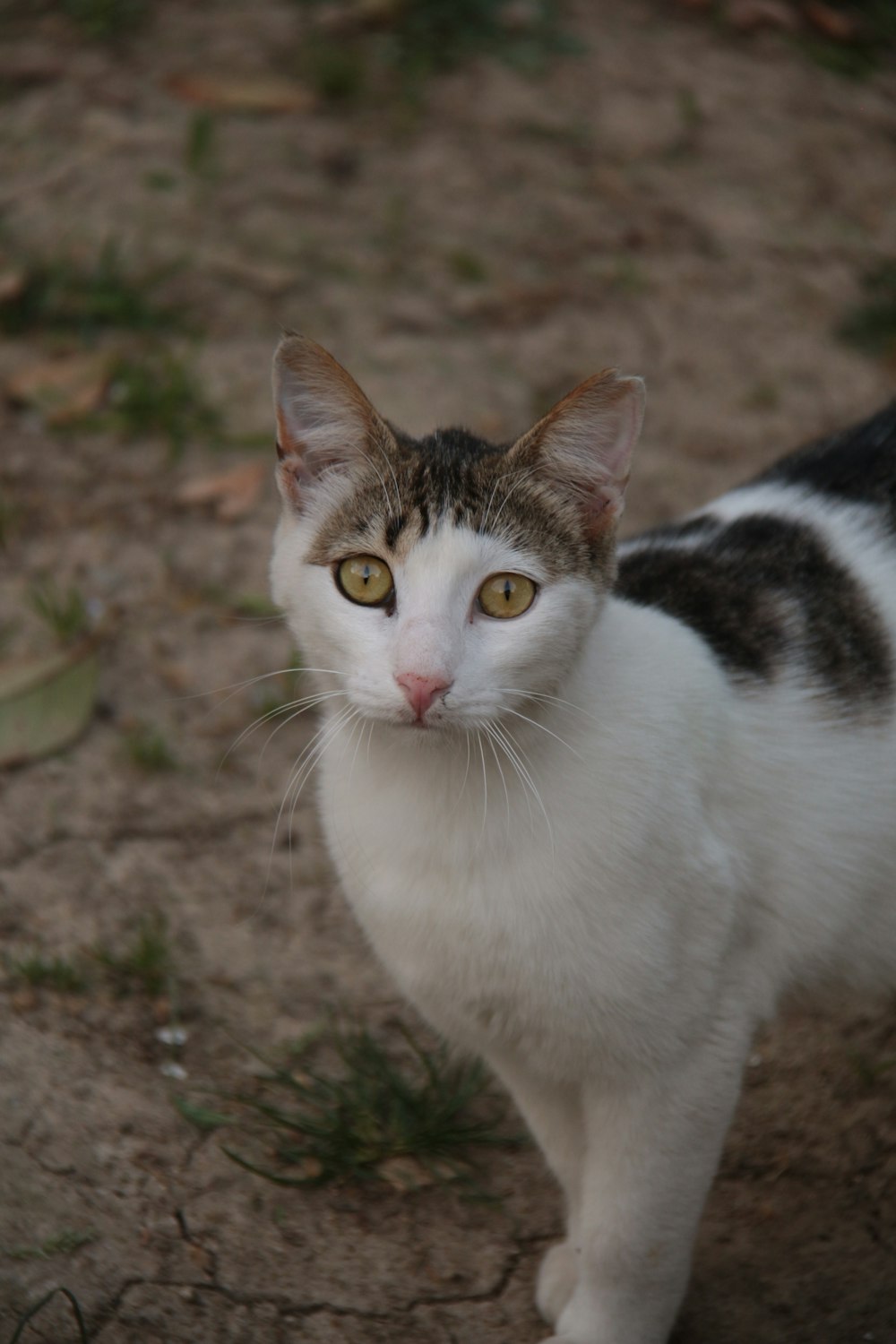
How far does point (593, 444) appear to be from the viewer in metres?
1.96

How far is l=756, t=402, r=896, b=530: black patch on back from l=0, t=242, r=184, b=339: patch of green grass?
2303mm

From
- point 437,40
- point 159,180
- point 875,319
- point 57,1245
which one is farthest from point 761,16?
point 57,1245

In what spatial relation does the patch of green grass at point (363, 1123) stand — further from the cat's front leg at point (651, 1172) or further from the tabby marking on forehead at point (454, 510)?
the tabby marking on forehead at point (454, 510)

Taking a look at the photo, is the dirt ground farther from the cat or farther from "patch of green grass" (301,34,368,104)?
the cat

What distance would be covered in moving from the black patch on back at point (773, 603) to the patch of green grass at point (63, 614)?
5.04ft

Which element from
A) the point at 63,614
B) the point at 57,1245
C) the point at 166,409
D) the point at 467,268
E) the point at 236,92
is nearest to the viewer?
the point at 57,1245

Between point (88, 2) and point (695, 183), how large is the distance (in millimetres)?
2284

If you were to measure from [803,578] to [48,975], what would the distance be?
160 cm

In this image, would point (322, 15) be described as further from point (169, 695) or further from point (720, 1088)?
point (720, 1088)

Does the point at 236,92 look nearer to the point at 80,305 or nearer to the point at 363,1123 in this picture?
the point at 80,305

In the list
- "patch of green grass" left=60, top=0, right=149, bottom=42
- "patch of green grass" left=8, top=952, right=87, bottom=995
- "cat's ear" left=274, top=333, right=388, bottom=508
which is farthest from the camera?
"patch of green grass" left=60, top=0, right=149, bottom=42

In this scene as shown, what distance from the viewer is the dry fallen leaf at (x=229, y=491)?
3713 millimetres

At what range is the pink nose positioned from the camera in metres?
1.72

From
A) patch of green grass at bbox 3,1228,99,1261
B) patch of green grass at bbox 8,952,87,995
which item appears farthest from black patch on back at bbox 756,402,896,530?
patch of green grass at bbox 3,1228,99,1261
